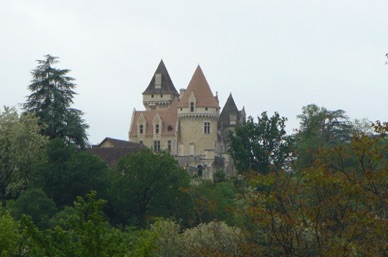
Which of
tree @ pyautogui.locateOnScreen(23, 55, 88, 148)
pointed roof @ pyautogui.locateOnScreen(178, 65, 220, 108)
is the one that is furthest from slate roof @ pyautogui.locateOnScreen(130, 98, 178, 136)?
tree @ pyautogui.locateOnScreen(23, 55, 88, 148)

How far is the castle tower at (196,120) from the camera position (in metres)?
111

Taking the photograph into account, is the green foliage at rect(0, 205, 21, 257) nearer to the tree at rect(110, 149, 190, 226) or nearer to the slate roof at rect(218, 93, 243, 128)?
the tree at rect(110, 149, 190, 226)

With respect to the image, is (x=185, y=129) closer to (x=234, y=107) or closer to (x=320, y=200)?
(x=234, y=107)

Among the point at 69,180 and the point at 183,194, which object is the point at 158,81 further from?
the point at 183,194

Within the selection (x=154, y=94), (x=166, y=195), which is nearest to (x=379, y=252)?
(x=166, y=195)

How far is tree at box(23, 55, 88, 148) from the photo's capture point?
72000 mm

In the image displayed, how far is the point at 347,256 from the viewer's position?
24.2 metres

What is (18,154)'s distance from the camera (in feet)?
213

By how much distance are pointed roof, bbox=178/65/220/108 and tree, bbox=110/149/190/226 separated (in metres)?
49.3

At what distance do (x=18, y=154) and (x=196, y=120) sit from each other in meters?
48.0

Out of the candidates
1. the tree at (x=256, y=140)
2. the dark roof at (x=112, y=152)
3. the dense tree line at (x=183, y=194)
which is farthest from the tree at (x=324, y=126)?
the dark roof at (x=112, y=152)

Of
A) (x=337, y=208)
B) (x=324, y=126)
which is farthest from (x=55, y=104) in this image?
(x=337, y=208)

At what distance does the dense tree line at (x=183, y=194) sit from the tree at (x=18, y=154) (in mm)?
69

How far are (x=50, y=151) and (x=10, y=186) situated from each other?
8.25 feet
